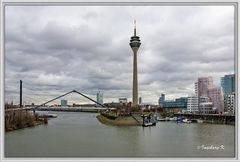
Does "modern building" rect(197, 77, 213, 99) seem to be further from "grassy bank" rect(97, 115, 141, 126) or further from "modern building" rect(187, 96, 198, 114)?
"grassy bank" rect(97, 115, 141, 126)

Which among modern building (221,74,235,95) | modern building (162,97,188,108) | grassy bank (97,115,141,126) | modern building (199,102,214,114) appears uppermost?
modern building (221,74,235,95)

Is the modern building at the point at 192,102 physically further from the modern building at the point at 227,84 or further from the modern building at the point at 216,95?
the modern building at the point at 227,84

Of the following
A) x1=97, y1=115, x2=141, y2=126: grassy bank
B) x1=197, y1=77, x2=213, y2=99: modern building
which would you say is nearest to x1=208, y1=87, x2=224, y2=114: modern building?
x1=197, y1=77, x2=213, y2=99: modern building

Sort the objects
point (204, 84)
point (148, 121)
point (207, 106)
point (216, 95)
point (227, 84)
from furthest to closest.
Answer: point (148, 121)
point (207, 106)
point (216, 95)
point (204, 84)
point (227, 84)

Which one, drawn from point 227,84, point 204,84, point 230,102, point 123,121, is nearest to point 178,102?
point 204,84

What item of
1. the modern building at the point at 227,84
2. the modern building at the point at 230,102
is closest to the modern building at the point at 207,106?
the modern building at the point at 230,102

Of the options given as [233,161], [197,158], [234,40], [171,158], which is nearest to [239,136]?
[233,161]

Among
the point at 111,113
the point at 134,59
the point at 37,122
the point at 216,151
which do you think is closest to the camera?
the point at 216,151

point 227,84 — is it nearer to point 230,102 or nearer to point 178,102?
point 230,102

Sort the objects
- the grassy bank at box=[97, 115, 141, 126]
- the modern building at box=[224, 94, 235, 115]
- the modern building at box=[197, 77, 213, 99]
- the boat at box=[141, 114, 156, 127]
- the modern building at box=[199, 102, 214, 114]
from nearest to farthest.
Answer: the modern building at box=[224, 94, 235, 115], the modern building at box=[197, 77, 213, 99], the modern building at box=[199, 102, 214, 114], the boat at box=[141, 114, 156, 127], the grassy bank at box=[97, 115, 141, 126]

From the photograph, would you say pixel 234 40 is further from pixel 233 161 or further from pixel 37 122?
pixel 37 122

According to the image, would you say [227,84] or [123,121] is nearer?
[227,84]
